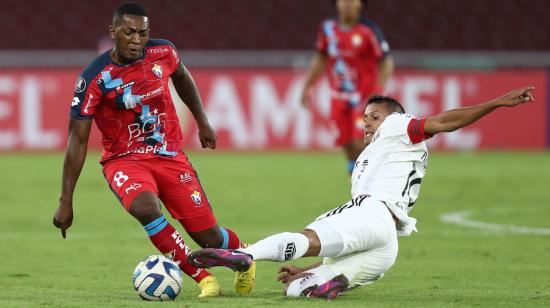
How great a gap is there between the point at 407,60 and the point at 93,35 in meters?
8.19

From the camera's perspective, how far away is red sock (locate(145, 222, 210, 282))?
22.9ft

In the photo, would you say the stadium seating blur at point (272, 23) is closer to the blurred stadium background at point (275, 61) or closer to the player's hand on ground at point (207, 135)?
the blurred stadium background at point (275, 61)

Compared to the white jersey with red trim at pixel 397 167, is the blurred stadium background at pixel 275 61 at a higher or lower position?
lower

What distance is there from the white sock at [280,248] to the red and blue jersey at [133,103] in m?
1.24

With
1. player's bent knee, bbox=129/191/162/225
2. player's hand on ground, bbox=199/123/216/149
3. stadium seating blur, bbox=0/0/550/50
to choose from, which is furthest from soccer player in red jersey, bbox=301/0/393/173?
stadium seating blur, bbox=0/0/550/50

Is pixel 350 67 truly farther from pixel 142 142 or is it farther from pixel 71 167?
pixel 71 167

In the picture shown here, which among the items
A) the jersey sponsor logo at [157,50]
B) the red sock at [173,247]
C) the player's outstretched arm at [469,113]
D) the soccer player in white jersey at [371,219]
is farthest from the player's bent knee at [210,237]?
the player's outstretched arm at [469,113]

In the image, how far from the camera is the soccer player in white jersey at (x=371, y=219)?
6.49m

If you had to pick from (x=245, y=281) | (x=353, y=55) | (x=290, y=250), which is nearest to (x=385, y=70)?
(x=353, y=55)

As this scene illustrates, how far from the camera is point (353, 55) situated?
1303 centimetres

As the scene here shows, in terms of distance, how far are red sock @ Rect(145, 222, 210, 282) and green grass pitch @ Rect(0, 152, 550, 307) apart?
0.17m

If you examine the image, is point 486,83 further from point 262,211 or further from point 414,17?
point 262,211

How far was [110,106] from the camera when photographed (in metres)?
7.24

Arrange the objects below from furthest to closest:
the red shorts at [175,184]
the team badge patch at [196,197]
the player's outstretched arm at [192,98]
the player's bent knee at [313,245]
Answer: the player's outstretched arm at [192,98] → the team badge patch at [196,197] → the red shorts at [175,184] → the player's bent knee at [313,245]
